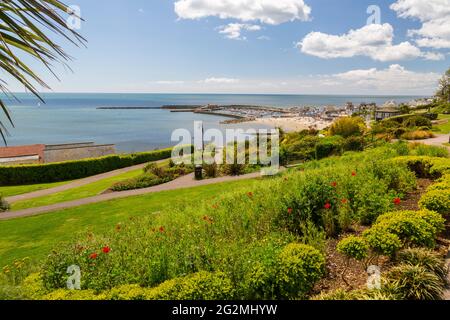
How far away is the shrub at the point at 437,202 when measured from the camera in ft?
17.8

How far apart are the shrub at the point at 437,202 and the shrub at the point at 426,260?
159cm

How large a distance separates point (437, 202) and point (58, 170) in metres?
26.8

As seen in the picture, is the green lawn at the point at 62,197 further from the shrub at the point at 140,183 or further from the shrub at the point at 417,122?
the shrub at the point at 417,122

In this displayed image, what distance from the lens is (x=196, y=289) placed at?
3.60 meters

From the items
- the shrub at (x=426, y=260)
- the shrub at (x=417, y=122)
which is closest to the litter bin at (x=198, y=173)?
the shrub at (x=426, y=260)

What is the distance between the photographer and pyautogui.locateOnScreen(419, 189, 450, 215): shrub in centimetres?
543

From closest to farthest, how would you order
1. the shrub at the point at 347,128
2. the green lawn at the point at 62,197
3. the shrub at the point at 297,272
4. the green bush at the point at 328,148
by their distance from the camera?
the shrub at the point at 297,272 → the green lawn at the point at 62,197 → the green bush at the point at 328,148 → the shrub at the point at 347,128

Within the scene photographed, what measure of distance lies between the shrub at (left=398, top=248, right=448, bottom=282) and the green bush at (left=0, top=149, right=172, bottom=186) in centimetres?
2671

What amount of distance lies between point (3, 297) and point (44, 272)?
1369 millimetres

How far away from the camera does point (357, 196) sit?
21.1 ft

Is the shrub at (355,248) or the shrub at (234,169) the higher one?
the shrub at (355,248)

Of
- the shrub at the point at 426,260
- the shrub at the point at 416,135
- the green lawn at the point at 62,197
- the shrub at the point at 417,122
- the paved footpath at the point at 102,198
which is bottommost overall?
the green lawn at the point at 62,197

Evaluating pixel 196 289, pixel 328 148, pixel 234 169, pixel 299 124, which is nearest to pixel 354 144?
pixel 328 148
